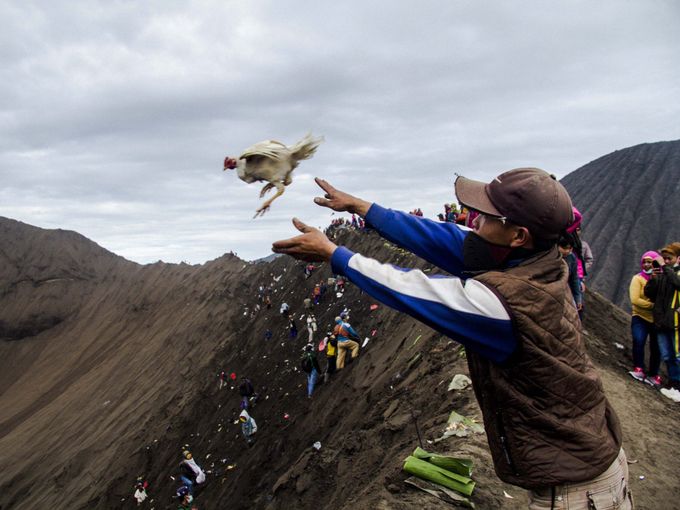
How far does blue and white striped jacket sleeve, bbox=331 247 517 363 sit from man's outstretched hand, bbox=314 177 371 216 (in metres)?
0.62

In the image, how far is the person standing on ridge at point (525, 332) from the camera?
132cm

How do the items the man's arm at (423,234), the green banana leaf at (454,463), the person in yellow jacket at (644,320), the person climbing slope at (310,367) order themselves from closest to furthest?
1. the man's arm at (423,234)
2. the green banana leaf at (454,463)
3. the person in yellow jacket at (644,320)
4. the person climbing slope at (310,367)

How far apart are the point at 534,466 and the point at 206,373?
1956cm

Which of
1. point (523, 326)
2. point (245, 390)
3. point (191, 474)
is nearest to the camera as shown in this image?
point (523, 326)

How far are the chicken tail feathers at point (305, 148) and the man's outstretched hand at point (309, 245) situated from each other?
2.59 feet

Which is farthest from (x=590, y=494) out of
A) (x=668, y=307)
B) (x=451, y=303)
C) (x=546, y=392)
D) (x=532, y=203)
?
(x=668, y=307)

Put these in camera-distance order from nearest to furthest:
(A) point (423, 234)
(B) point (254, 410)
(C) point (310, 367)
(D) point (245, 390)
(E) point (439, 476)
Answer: (A) point (423, 234), (E) point (439, 476), (C) point (310, 367), (D) point (245, 390), (B) point (254, 410)

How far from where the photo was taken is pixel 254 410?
12.7m

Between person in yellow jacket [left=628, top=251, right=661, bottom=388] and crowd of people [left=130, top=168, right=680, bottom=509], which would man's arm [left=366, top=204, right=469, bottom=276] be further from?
person in yellow jacket [left=628, top=251, right=661, bottom=388]

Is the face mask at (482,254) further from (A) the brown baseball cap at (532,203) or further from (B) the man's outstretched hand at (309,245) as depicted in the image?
(B) the man's outstretched hand at (309,245)

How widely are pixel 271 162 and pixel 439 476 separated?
8.58 feet

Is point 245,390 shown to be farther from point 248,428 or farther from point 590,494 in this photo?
point 590,494

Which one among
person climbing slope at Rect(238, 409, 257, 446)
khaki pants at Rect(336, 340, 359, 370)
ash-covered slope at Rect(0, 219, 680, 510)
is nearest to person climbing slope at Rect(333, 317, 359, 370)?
khaki pants at Rect(336, 340, 359, 370)

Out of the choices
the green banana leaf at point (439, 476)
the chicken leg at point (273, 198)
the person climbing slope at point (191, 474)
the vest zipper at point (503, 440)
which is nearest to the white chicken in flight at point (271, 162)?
the chicken leg at point (273, 198)
